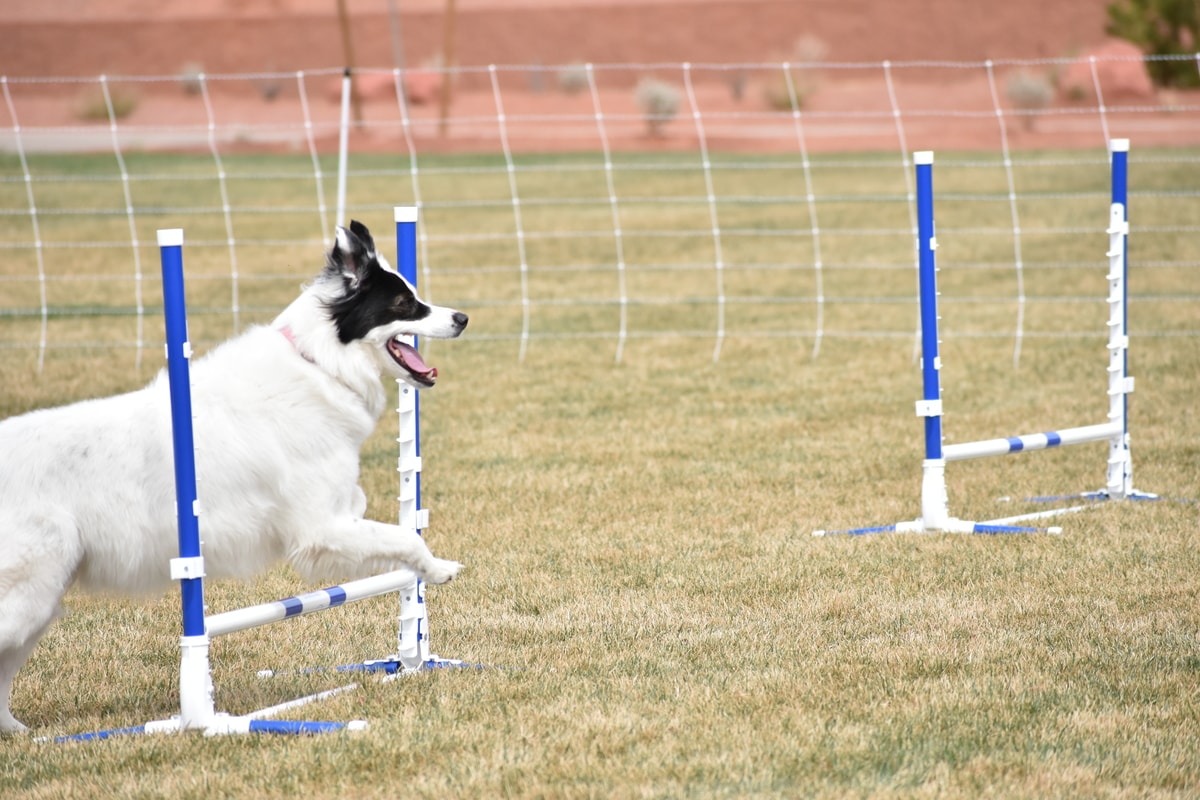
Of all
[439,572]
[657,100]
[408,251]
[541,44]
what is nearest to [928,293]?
[408,251]

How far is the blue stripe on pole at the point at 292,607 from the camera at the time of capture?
3.78 meters

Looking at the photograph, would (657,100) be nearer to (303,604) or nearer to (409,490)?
(409,490)

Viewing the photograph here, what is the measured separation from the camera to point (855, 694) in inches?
154

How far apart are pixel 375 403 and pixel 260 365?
1.18ft

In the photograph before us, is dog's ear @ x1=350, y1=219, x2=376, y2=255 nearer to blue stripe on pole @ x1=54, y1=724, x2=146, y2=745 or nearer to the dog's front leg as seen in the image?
the dog's front leg

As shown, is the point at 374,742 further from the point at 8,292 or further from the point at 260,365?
the point at 8,292

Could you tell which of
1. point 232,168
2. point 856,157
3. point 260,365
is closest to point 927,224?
point 260,365

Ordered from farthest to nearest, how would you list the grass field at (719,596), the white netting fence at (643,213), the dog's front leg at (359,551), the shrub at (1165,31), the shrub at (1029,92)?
the shrub at (1165,31) → the shrub at (1029,92) → the white netting fence at (643,213) → the dog's front leg at (359,551) → the grass field at (719,596)

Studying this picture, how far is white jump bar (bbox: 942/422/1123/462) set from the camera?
19.3 feet

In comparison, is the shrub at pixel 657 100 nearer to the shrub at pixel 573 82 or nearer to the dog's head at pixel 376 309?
the shrub at pixel 573 82

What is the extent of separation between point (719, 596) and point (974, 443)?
1671 millimetres

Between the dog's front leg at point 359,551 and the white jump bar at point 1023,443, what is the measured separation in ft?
9.14

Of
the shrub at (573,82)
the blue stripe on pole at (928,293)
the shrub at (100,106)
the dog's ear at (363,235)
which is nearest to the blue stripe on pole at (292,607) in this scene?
the dog's ear at (363,235)

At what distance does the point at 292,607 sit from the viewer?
380cm
